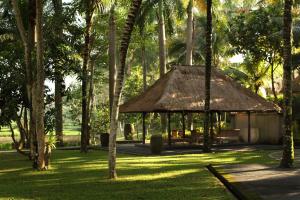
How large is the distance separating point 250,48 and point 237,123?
248 inches

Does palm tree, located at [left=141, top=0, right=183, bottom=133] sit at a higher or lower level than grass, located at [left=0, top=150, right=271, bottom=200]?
higher

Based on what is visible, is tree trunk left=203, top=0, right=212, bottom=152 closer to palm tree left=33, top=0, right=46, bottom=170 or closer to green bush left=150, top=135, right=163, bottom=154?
green bush left=150, top=135, right=163, bottom=154

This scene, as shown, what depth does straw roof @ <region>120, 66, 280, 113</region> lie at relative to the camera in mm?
28344

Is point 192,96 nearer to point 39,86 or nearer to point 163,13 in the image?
point 163,13

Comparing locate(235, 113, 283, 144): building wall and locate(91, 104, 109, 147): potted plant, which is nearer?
locate(235, 113, 283, 144): building wall

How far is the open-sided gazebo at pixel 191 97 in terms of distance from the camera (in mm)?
28312

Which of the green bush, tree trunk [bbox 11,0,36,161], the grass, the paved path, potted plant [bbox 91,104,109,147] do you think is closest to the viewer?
the paved path

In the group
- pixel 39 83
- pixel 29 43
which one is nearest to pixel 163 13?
pixel 29 43

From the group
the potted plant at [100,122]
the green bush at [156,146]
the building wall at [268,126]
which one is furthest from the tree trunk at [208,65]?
the potted plant at [100,122]

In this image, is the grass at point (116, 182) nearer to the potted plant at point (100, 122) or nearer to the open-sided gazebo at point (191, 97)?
the open-sided gazebo at point (191, 97)

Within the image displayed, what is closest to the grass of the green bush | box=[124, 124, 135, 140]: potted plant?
the green bush

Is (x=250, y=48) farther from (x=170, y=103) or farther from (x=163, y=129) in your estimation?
(x=170, y=103)

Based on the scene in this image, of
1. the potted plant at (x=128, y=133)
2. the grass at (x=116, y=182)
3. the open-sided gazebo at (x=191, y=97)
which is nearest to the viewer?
the grass at (x=116, y=182)

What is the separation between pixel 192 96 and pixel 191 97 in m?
0.16
